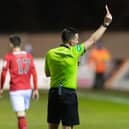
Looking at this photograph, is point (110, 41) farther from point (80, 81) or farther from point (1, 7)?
point (1, 7)

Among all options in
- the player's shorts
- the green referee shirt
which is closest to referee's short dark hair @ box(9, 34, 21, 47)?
the player's shorts

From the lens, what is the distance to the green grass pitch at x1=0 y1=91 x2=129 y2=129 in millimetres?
16719

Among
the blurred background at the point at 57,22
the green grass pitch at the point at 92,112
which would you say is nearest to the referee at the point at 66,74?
the green grass pitch at the point at 92,112

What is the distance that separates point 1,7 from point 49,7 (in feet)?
8.41

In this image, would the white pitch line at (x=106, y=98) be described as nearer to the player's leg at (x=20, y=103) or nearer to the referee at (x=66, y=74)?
Result: the player's leg at (x=20, y=103)

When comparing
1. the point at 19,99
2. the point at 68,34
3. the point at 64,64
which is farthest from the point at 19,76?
the point at 68,34

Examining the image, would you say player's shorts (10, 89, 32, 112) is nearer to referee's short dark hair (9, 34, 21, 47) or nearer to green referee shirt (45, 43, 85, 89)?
referee's short dark hair (9, 34, 21, 47)

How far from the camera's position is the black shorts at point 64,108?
463 inches

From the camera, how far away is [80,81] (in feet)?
105

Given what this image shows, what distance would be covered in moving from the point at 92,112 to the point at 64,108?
8381mm

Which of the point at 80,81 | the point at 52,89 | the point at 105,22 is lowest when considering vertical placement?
the point at 80,81

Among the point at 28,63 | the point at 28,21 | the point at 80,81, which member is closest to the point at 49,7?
the point at 28,21

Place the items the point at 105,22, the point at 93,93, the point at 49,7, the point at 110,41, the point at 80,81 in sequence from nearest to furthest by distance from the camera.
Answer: the point at 105,22 < the point at 93,93 < the point at 80,81 < the point at 110,41 < the point at 49,7

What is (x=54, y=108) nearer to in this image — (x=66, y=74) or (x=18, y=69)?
(x=66, y=74)
